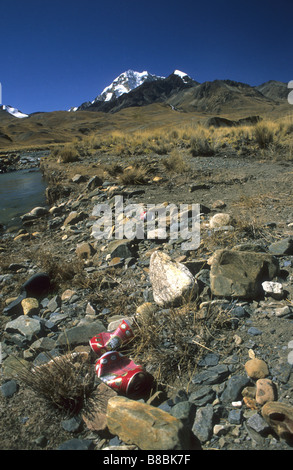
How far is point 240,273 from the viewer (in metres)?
2.01

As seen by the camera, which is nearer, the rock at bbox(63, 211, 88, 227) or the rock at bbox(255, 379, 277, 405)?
the rock at bbox(255, 379, 277, 405)

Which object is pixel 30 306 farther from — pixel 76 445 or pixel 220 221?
pixel 220 221

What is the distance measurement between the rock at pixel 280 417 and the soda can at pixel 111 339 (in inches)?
36.3

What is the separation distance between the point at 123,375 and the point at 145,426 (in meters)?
0.36

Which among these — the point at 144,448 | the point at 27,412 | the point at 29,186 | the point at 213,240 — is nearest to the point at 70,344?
the point at 27,412

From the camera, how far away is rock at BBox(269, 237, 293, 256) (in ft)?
7.70

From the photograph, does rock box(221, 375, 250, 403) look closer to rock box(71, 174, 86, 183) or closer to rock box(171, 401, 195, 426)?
rock box(171, 401, 195, 426)

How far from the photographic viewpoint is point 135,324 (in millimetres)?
1876

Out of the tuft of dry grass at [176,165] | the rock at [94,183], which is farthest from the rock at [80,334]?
the rock at [94,183]

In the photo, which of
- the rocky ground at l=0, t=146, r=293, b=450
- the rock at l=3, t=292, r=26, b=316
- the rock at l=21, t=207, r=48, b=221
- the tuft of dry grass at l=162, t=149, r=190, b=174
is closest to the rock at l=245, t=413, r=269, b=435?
the rocky ground at l=0, t=146, r=293, b=450

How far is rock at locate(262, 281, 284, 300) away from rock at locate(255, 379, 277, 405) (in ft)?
2.36

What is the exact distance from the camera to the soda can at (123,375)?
1.45 metres

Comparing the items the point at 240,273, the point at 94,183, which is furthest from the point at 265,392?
the point at 94,183

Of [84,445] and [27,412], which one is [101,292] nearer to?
[27,412]
